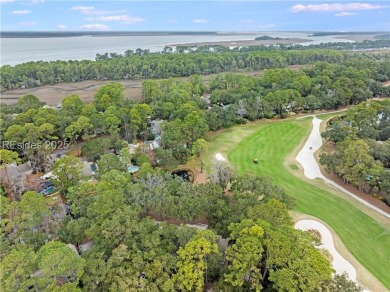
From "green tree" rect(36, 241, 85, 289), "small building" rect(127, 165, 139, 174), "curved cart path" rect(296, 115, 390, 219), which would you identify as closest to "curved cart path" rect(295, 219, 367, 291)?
"curved cart path" rect(296, 115, 390, 219)

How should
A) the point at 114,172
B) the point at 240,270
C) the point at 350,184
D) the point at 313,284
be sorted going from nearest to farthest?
the point at 313,284 → the point at 240,270 → the point at 114,172 → the point at 350,184

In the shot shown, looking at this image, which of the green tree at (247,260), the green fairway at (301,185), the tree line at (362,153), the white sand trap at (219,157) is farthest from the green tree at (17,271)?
the tree line at (362,153)

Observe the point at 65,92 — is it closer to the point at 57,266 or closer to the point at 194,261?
the point at 57,266

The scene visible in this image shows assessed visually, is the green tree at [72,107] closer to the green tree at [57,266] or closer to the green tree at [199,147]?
the green tree at [199,147]

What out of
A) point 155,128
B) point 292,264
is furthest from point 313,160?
point 155,128

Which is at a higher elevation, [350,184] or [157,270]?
[157,270]

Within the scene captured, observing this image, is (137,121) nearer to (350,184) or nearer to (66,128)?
(66,128)

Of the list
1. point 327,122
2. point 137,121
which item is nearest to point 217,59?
point 327,122
